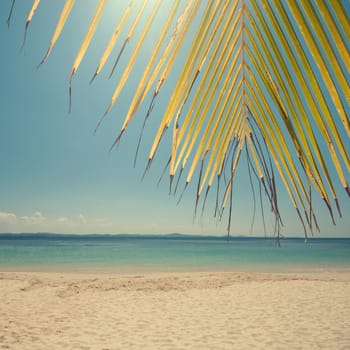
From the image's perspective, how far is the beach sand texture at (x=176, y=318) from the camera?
5762mm

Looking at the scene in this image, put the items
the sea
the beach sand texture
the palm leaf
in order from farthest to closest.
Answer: the sea, the beach sand texture, the palm leaf

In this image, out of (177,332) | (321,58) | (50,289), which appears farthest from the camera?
(50,289)

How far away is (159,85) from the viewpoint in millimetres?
462

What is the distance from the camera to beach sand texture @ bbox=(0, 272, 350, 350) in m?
5.76

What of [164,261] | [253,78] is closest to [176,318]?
[253,78]

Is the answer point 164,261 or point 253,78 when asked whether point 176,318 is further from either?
point 164,261

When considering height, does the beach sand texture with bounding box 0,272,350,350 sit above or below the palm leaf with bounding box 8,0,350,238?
below

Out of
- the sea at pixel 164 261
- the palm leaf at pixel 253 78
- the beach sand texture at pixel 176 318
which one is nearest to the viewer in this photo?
the palm leaf at pixel 253 78

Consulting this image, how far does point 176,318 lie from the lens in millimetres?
7340

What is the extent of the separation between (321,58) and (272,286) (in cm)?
1267

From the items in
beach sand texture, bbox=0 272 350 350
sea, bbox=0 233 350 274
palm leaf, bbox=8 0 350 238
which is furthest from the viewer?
sea, bbox=0 233 350 274

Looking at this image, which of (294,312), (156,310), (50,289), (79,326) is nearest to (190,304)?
(156,310)

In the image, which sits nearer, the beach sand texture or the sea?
the beach sand texture

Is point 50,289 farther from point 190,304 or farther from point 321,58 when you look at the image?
point 321,58
